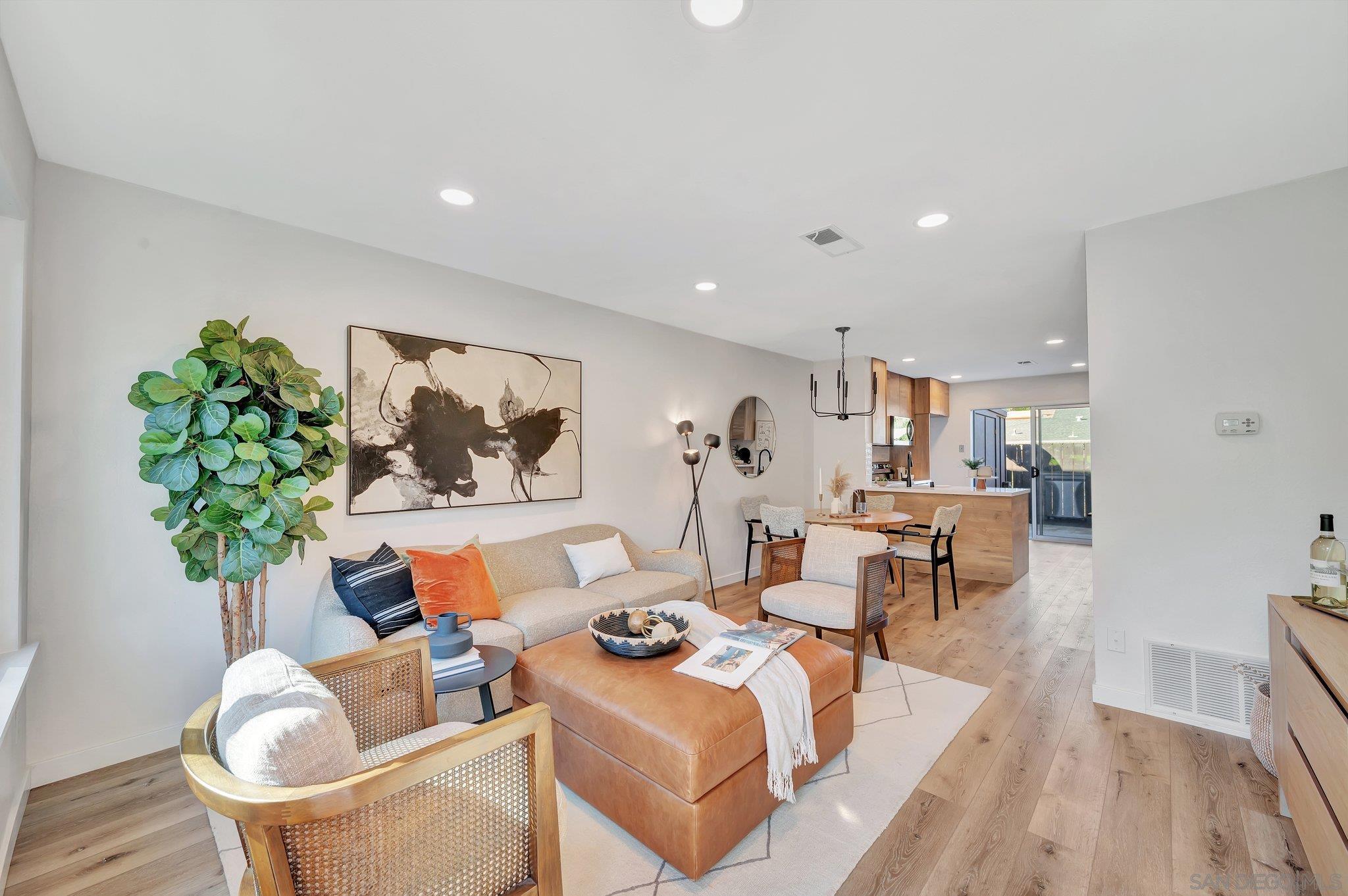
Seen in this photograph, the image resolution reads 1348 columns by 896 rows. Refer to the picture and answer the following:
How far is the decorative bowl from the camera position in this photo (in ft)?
7.30

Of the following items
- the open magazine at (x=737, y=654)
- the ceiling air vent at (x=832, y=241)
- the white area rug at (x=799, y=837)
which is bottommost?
the white area rug at (x=799, y=837)

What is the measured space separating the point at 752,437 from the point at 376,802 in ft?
16.8

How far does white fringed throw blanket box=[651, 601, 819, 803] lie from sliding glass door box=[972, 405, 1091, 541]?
7.76 meters

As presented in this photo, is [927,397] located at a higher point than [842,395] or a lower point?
higher

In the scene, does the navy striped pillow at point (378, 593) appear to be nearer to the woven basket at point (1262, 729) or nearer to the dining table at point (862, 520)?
the dining table at point (862, 520)

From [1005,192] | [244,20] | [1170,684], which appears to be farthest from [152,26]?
[1170,684]

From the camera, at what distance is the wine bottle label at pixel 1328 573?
1.98m

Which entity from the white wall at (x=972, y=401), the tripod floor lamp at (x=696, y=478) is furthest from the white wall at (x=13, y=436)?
the white wall at (x=972, y=401)

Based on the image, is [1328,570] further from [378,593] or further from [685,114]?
[378,593]

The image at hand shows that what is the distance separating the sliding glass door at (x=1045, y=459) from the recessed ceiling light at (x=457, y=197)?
836 cm

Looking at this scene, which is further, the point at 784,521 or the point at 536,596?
the point at 784,521

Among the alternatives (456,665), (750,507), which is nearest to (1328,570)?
(456,665)

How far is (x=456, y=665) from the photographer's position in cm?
204

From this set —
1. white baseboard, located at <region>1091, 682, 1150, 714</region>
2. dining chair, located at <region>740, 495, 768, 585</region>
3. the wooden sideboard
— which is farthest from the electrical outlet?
dining chair, located at <region>740, 495, 768, 585</region>
